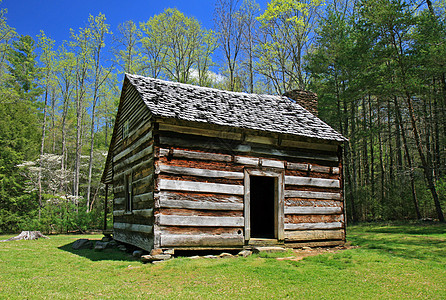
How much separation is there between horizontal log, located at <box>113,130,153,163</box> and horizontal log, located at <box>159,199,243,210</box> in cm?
209

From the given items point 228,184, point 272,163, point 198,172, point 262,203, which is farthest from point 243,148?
point 262,203

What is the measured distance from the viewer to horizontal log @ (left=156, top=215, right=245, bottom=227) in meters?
9.40

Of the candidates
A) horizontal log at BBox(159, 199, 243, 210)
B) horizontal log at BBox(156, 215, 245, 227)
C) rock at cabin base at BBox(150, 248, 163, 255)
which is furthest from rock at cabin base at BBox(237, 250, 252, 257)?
rock at cabin base at BBox(150, 248, 163, 255)

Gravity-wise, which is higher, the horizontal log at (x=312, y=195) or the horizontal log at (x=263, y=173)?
the horizontal log at (x=263, y=173)

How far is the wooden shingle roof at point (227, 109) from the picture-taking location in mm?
10461

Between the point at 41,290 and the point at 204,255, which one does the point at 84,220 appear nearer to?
the point at 204,255

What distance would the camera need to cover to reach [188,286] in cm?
661

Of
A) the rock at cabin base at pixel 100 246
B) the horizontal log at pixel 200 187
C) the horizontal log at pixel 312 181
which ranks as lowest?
the rock at cabin base at pixel 100 246

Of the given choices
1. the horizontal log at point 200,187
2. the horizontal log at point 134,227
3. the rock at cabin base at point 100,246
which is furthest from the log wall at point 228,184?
the rock at cabin base at point 100,246

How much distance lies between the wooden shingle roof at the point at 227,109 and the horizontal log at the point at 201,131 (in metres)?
0.32

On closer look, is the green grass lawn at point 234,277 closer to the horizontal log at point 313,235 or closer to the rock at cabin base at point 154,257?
the rock at cabin base at point 154,257

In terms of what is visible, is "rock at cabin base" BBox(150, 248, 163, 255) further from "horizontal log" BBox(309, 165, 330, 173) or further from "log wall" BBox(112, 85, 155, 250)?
"horizontal log" BBox(309, 165, 330, 173)

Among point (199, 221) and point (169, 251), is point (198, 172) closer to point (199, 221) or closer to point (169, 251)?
point (199, 221)

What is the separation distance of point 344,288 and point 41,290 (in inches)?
230
